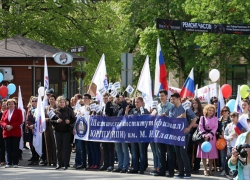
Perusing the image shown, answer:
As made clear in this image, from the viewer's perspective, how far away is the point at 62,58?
94.1 feet

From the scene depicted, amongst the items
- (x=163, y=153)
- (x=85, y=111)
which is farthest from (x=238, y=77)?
(x=163, y=153)

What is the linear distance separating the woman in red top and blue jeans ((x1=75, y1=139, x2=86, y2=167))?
157 cm

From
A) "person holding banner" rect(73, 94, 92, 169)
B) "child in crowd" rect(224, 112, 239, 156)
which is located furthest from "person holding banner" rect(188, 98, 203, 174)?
"person holding banner" rect(73, 94, 92, 169)

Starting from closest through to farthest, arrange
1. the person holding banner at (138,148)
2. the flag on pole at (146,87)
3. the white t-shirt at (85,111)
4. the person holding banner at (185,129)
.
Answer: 1. the person holding banner at (185,129)
2. the person holding banner at (138,148)
3. the white t-shirt at (85,111)
4. the flag on pole at (146,87)

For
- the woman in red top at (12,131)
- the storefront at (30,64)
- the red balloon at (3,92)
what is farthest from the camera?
the storefront at (30,64)

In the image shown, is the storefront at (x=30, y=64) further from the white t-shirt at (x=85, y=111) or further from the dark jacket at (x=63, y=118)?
the dark jacket at (x=63, y=118)

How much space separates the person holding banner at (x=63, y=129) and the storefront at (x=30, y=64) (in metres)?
13.1

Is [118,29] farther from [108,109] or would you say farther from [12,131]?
[108,109]

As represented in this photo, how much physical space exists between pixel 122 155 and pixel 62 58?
14496mm

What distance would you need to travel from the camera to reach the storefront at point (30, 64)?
28.8m

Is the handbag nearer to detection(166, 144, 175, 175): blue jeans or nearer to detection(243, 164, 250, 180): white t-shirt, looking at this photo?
detection(166, 144, 175, 175): blue jeans

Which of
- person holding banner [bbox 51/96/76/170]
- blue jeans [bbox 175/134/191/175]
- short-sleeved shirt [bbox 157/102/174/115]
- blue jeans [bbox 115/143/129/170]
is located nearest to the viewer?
blue jeans [bbox 175/134/191/175]

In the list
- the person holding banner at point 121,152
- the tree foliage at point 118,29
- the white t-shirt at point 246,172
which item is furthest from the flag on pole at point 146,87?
the tree foliage at point 118,29

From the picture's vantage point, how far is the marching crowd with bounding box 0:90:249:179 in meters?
13.6
